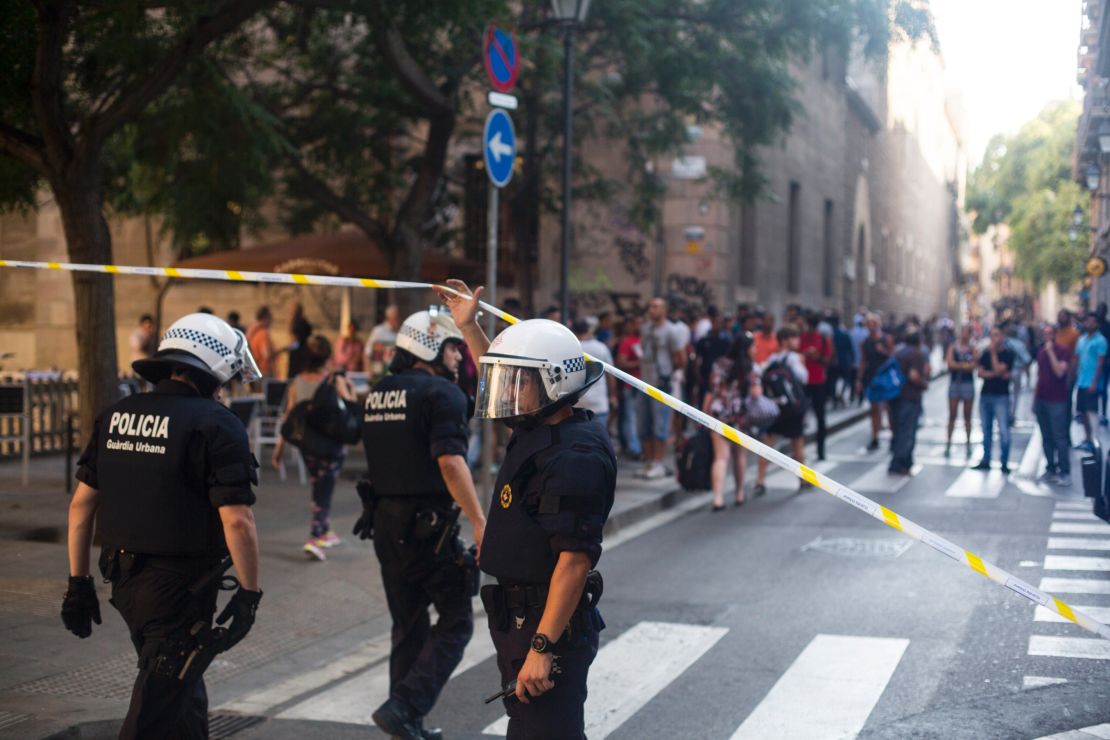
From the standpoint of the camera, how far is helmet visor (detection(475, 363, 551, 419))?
3994 mm

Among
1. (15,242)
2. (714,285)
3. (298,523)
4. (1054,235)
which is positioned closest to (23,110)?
(298,523)

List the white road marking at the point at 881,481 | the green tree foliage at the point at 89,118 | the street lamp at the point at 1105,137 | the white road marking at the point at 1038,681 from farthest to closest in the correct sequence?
the street lamp at the point at 1105,137 < the white road marking at the point at 881,481 < the green tree foliage at the point at 89,118 < the white road marking at the point at 1038,681

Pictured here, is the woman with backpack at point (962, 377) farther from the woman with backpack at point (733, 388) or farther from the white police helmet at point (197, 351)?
the white police helmet at point (197, 351)

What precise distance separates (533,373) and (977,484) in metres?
11.1

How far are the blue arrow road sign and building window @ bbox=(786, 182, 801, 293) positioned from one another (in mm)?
26490

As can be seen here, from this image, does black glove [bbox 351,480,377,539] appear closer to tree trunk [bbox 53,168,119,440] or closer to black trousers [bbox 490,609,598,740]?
black trousers [bbox 490,609,598,740]

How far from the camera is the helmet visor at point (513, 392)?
13.1 ft

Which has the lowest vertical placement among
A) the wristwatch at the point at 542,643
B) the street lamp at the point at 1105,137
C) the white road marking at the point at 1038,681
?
the white road marking at the point at 1038,681

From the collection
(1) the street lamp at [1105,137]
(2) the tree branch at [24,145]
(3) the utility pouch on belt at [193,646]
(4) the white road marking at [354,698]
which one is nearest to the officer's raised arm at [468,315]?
(3) the utility pouch on belt at [193,646]

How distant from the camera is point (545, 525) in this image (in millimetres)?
3805

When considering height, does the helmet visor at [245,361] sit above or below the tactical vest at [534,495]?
above

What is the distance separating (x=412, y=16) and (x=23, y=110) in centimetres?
326

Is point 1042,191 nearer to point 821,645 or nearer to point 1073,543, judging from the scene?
point 1073,543

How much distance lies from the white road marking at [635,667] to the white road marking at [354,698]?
68cm
